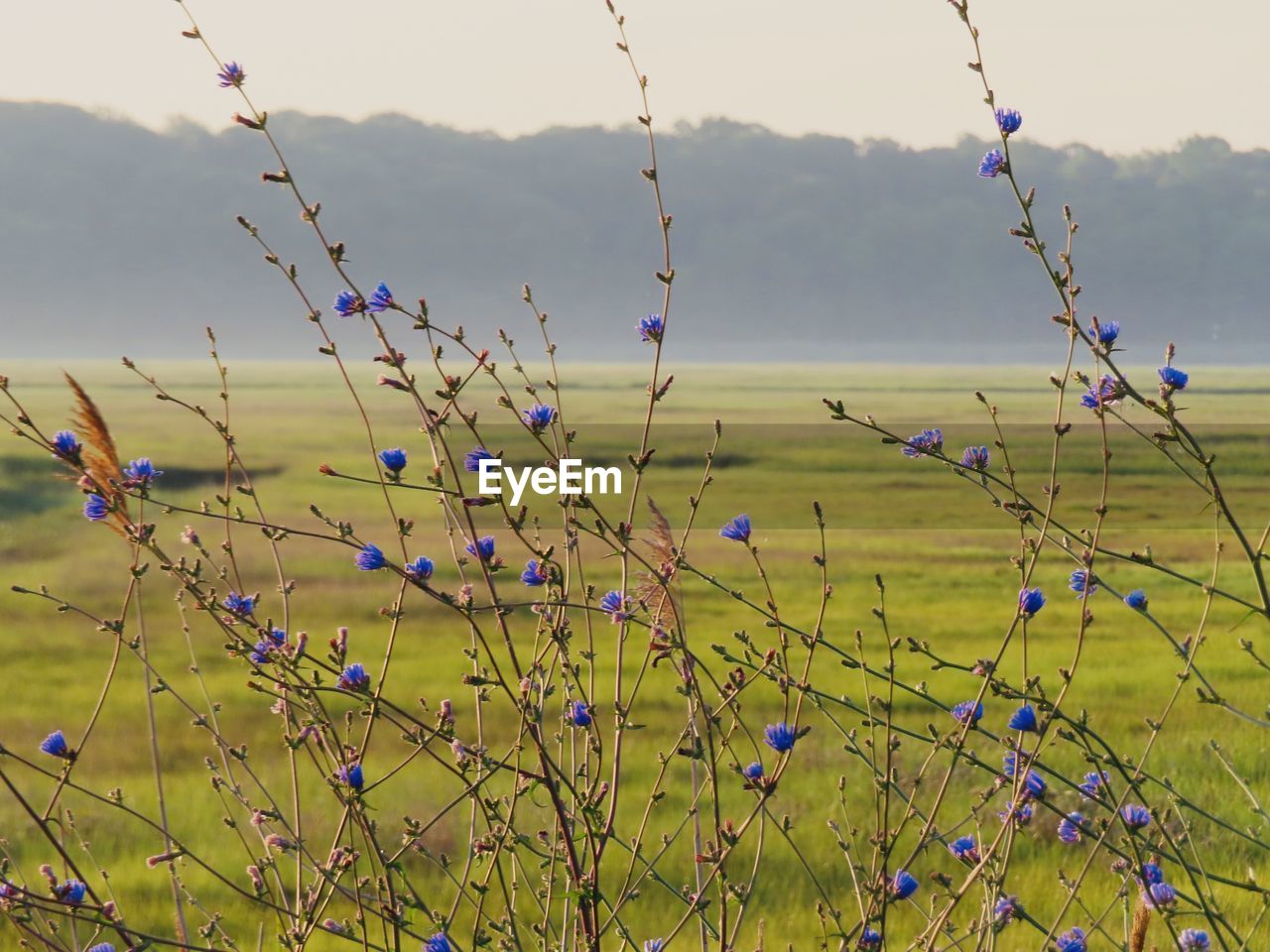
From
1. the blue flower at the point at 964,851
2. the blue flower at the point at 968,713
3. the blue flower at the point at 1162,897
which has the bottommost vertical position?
the blue flower at the point at 964,851

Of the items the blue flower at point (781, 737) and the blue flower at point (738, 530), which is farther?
the blue flower at point (738, 530)

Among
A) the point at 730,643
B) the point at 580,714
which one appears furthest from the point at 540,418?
the point at 730,643

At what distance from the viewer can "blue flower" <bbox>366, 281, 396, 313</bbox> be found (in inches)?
92.8

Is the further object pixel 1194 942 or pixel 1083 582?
pixel 1083 582

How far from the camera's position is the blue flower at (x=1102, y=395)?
249 cm

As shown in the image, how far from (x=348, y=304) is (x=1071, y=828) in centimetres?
207

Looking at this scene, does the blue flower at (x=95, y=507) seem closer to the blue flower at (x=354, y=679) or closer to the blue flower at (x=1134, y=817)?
the blue flower at (x=354, y=679)

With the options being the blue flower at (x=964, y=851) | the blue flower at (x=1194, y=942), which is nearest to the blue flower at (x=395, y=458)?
the blue flower at (x=964, y=851)

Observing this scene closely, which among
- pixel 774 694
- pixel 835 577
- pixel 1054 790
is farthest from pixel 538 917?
pixel 835 577

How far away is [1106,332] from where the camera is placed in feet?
8.62

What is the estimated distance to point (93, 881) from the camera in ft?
19.2

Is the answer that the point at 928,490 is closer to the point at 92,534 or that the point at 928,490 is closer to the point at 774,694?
the point at 92,534

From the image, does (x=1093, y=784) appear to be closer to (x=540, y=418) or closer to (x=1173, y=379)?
(x=1173, y=379)

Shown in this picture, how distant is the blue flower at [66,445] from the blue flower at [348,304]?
1.78 feet
